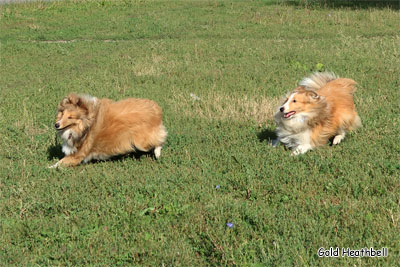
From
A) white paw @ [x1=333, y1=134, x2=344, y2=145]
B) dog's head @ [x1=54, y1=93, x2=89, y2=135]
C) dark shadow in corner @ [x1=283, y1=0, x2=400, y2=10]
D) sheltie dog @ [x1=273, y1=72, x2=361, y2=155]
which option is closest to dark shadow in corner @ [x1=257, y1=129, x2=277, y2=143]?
sheltie dog @ [x1=273, y1=72, x2=361, y2=155]

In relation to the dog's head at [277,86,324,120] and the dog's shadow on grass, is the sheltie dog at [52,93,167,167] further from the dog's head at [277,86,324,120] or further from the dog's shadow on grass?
the dog's head at [277,86,324,120]

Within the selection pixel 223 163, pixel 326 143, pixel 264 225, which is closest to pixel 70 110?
pixel 223 163

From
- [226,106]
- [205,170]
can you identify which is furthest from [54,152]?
[226,106]

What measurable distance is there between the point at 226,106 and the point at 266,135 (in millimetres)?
1522

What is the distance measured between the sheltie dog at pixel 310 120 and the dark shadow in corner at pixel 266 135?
0.89ft

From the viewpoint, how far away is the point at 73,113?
6430 millimetres

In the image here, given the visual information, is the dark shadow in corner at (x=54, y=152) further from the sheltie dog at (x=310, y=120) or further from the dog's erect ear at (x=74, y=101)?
the sheltie dog at (x=310, y=120)

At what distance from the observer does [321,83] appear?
7.90 metres

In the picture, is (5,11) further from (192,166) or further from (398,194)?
(398,194)

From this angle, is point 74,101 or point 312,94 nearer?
point 74,101

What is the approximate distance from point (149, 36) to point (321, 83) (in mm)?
10953

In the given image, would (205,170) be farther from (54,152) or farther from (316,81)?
(316,81)

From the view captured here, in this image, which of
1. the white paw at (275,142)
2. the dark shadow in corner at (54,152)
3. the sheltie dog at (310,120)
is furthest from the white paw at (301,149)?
the dark shadow in corner at (54,152)

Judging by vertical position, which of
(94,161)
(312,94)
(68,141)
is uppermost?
(312,94)
